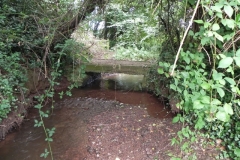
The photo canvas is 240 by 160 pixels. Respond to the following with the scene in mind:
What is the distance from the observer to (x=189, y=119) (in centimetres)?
285

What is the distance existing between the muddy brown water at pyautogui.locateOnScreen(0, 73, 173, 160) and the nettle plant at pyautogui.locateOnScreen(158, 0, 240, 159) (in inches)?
54.6

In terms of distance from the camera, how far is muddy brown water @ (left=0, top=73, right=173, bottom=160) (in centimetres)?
292

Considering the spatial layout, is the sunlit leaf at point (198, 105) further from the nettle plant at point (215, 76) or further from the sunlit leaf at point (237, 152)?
the sunlit leaf at point (237, 152)

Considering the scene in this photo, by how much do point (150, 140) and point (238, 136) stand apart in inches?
47.5

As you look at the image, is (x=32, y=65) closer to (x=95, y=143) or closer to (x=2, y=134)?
(x=2, y=134)

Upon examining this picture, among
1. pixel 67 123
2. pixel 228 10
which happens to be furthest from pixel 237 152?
pixel 67 123

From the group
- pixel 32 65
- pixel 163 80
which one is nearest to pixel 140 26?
pixel 163 80

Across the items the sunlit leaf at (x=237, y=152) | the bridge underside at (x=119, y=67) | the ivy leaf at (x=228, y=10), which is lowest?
the sunlit leaf at (x=237, y=152)

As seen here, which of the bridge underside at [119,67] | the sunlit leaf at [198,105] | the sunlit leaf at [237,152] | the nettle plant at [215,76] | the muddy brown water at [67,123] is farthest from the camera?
the bridge underside at [119,67]

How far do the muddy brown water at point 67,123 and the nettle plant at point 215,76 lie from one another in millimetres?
1387

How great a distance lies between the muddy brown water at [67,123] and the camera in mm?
2916

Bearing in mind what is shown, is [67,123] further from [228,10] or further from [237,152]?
[228,10]

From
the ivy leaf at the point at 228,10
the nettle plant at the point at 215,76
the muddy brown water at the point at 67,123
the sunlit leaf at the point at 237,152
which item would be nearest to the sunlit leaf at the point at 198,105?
the nettle plant at the point at 215,76

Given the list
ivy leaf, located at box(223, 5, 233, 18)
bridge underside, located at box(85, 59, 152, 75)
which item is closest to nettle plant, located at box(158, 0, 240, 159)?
ivy leaf, located at box(223, 5, 233, 18)
